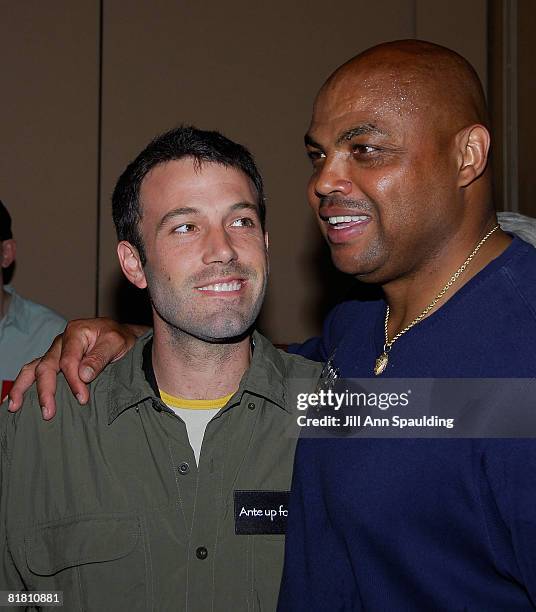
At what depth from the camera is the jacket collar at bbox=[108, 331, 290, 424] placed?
5.51 ft

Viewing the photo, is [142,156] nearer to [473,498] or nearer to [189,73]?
[473,498]

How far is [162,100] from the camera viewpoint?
402 cm

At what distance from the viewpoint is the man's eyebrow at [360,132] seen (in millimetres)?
1374

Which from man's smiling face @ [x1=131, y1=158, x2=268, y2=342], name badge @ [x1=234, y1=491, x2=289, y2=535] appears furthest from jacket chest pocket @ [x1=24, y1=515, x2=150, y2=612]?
man's smiling face @ [x1=131, y1=158, x2=268, y2=342]

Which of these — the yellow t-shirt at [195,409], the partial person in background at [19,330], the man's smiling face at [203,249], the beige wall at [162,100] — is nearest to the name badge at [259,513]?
the yellow t-shirt at [195,409]

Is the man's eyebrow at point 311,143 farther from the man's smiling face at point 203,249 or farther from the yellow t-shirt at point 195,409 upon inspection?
the yellow t-shirt at point 195,409

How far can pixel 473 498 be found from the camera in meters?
1.15

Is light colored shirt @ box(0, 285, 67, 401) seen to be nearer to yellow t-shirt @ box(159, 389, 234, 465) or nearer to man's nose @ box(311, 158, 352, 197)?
yellow t-shirt @ box(159, 389, 234, 465)

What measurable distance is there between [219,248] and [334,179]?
0.37m

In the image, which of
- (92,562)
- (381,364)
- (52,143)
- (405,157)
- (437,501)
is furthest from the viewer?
(52,143)

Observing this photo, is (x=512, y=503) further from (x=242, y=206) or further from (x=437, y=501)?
(x=242, y=206)

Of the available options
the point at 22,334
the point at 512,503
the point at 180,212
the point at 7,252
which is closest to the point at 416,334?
the point at 512,503

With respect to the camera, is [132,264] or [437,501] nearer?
[437,501]

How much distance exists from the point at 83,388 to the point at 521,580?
99cm
